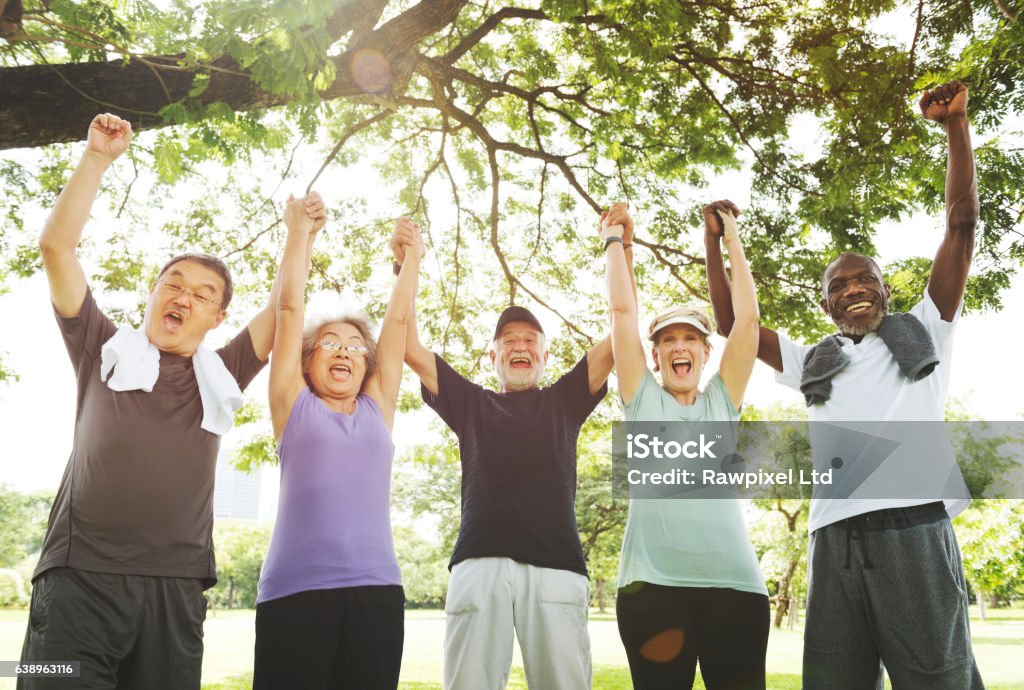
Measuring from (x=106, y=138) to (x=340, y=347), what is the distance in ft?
4.19

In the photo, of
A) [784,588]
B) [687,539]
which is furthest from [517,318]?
[784,588]

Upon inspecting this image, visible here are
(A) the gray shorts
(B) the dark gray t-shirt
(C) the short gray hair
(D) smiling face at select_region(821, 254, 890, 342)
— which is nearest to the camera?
(B) the dark gray t-shirt

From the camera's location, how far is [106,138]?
2.85m

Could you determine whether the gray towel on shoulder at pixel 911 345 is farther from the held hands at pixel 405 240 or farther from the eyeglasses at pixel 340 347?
the eyeglasses at pixel 340 347

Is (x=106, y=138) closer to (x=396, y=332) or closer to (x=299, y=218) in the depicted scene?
(x=299, y=218)

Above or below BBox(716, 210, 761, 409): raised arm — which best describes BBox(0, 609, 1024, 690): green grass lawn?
below

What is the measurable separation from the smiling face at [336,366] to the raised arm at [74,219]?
96 cm

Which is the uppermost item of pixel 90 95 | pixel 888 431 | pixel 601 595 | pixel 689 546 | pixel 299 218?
→ pixel 90 95

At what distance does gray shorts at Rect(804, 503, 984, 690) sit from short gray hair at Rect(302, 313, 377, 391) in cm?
214

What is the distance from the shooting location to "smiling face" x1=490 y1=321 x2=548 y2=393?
371cm

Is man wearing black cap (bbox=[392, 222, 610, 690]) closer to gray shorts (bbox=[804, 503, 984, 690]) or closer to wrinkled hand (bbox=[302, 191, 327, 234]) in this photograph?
wrinkled hand (bbox=[302, 191, 327, 234])

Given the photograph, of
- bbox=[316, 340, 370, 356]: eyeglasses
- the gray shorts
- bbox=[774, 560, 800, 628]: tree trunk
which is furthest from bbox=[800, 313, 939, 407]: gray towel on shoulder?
bbox=[774, 560, 800, 628]: tree trunk

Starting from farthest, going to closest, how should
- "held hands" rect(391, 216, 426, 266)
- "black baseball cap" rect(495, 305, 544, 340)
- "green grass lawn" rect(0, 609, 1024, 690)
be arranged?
"green grass lawn" rect(0, 609, 1024, 690), "black baseball cap" rect(495, 305, 544, 340), "held hands" rect(391, 216, 426, 266)

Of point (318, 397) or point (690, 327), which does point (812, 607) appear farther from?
point (318, 397)
